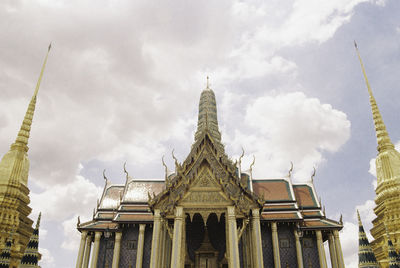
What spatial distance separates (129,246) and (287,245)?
9560 millimetres

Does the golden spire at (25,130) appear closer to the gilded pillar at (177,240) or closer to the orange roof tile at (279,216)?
the gilded pillar at (177,240)

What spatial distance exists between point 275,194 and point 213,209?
27.2 ft

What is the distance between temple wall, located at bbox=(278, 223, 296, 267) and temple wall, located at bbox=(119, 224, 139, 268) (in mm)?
8780

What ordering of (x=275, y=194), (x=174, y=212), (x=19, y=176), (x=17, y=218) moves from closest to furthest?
(x=174, y=212) → (x=17, y=218) → (x=19, y=176) → (x=275, y=194)

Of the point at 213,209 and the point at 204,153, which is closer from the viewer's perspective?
the point at 213,209

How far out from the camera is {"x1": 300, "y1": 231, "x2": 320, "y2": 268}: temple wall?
17.8 meters

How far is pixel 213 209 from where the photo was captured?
13594 millimetres

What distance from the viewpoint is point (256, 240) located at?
543 inches

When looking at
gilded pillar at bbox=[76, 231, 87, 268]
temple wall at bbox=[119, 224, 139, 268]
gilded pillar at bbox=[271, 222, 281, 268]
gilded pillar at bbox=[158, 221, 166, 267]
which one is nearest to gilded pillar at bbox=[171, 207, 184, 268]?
gilded pillar at bbox=[158, 221, 166, 267]

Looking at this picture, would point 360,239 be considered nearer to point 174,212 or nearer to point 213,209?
point 213,209

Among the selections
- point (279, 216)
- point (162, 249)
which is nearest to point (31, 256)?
point (162, 249)

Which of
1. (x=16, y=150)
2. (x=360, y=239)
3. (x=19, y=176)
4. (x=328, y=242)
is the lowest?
(x=360, y=239)

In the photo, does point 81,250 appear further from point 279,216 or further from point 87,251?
point 279,216

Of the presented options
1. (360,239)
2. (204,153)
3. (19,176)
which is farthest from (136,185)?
(360,239)
